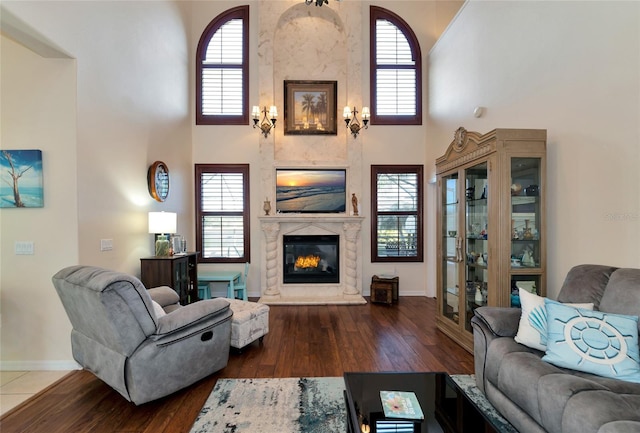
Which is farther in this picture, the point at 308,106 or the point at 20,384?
the point at 308,106

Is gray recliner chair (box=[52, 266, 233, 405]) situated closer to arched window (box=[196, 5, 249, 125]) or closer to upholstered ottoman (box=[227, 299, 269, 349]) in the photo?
upholstered ottoman (box=[227, 299, 269, 349])

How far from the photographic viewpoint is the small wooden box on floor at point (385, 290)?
5395 mm

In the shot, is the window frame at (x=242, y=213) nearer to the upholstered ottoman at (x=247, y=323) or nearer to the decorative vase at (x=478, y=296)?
the upholstered ottoman at (x=247, y=323)

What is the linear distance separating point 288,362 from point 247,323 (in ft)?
1.98

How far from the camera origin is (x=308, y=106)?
5.96 metres

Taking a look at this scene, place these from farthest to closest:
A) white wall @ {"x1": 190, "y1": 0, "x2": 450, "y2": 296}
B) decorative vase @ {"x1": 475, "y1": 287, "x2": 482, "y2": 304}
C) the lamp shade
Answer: white wall @ {"x1": 190, "y1": 0, "x2": 450, "y2": 296}, the lamp shade, decorative vase @ {"x1": 475, "y1": 287, "x2": 482, "y2": 304}

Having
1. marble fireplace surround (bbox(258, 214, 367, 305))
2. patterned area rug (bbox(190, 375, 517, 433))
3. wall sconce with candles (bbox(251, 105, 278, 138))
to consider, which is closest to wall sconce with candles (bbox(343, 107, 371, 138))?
wall sconce with candles (bbox(251, 105, 278, 138))

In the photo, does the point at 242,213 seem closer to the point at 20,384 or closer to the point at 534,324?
the point at 20,384

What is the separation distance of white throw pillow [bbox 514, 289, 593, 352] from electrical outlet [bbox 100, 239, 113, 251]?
4022 millimetres

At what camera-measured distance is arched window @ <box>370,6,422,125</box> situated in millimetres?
6066

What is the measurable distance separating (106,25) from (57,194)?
201 cm

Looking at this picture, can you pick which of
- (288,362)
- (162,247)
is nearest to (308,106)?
(162,247)

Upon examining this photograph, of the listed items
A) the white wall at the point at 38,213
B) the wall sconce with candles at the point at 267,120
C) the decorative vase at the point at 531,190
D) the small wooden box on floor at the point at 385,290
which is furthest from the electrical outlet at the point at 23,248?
the decorative vase at the point at 531,190

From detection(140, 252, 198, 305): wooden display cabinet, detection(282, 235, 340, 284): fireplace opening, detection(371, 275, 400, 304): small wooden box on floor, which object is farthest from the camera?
detection(282, 235, 340, 284): fireplace opening
